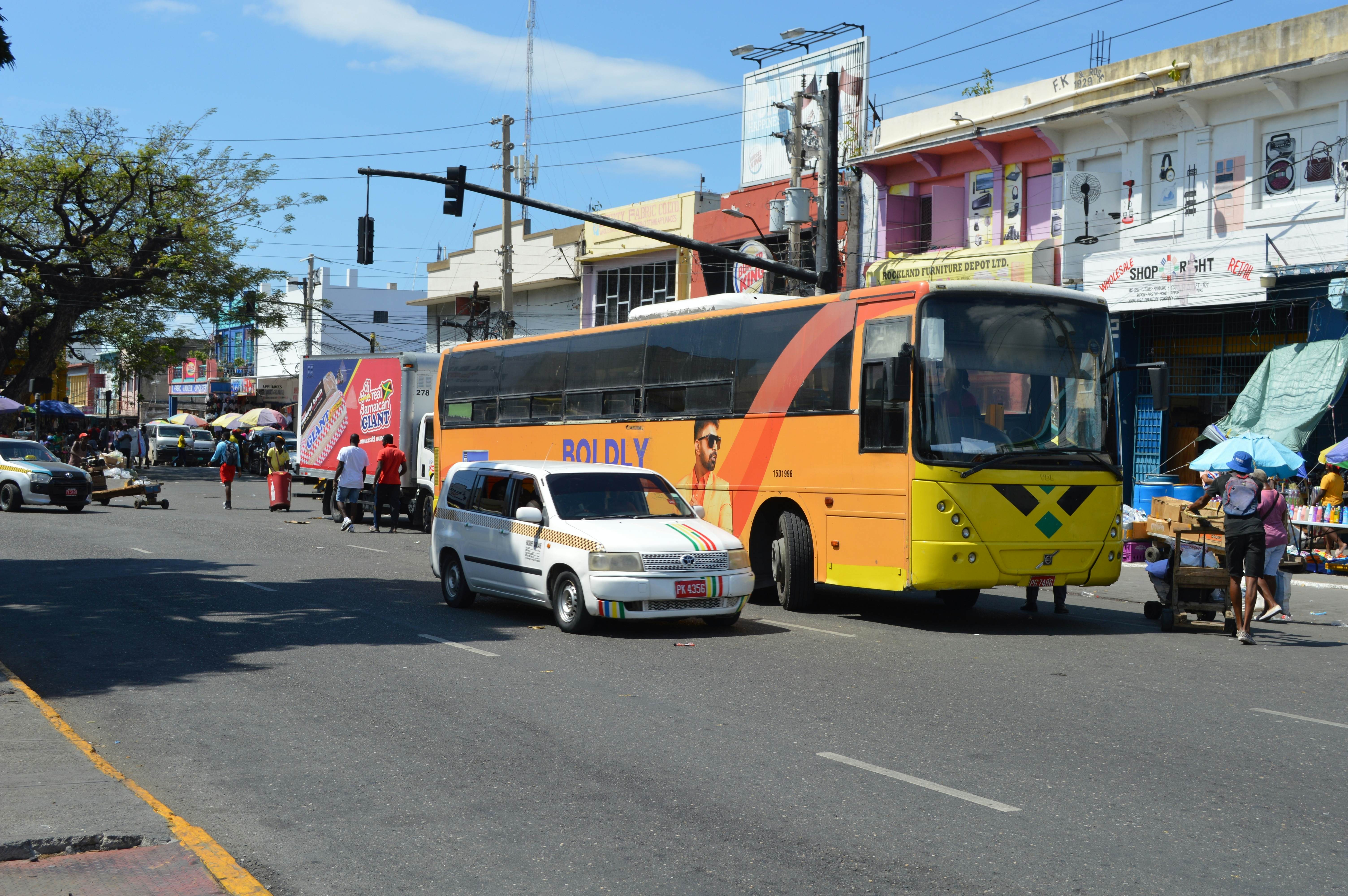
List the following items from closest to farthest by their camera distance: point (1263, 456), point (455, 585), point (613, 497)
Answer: point (613, 497)
point (455, 585)
point (1263, 456)

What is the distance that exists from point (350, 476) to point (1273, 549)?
1729 centimetres

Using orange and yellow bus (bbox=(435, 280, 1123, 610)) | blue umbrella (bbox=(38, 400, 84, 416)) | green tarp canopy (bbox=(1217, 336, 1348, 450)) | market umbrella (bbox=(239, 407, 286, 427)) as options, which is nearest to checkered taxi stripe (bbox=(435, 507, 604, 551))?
orange and yellow bus (bbox=(435, 280, 1123, 610))

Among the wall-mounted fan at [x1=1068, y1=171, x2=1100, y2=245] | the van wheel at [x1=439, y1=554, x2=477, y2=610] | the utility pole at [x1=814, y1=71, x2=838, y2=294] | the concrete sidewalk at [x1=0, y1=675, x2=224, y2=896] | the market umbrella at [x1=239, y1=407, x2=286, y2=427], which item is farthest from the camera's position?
the market umbrella at [x1=239, y1=407, x2=286, y2=427]

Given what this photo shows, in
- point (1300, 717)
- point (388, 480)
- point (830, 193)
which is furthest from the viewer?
point (388, 480)

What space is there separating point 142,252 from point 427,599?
119ft

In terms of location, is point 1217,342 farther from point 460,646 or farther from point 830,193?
point 460,646

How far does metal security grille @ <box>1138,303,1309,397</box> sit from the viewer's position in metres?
23.2

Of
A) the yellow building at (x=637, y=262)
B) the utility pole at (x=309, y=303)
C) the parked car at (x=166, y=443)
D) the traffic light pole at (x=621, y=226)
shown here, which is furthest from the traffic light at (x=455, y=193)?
the parked car at (x=166, y=443)

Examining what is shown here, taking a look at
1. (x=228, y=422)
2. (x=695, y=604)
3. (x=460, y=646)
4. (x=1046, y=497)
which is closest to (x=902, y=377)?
(x=1046, y=497)

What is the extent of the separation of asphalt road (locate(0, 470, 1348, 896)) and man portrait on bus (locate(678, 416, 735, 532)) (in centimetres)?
214

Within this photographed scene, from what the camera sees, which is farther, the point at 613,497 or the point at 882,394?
the point at 882,394

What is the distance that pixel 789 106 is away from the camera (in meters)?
36.1

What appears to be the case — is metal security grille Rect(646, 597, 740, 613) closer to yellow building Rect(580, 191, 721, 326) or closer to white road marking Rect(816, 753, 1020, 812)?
white road marking Rect(816, 753, 1020, 812)

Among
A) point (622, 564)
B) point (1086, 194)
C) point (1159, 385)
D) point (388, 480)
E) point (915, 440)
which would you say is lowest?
point (622, 564)
